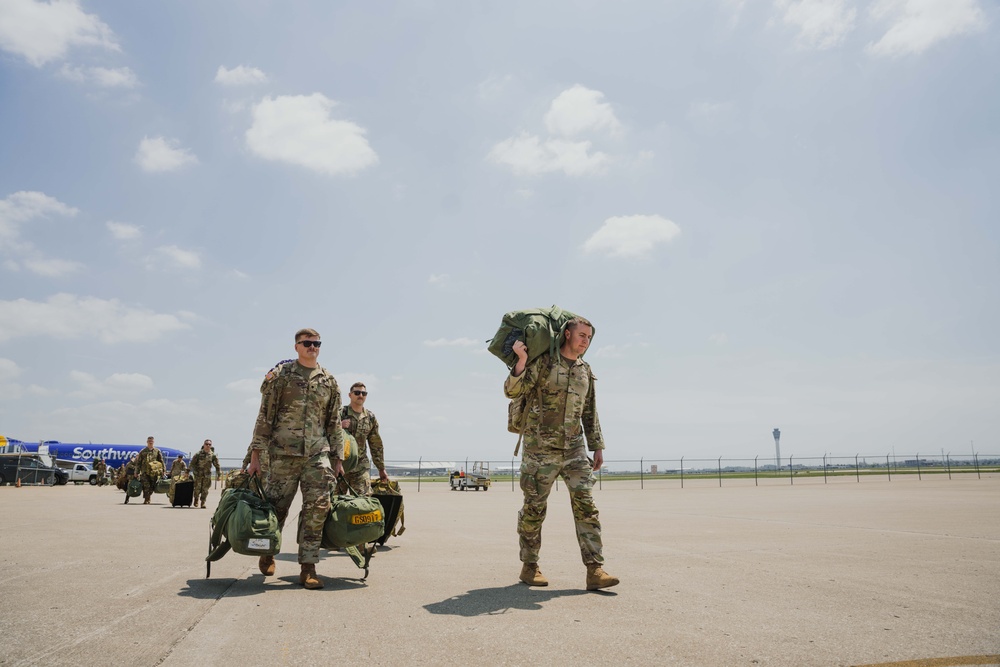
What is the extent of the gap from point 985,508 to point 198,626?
15465 millimetres

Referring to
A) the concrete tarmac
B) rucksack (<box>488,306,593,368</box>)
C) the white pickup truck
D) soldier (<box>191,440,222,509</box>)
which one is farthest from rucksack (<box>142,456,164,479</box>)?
the white pickup truck

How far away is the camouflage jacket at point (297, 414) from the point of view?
546 cm

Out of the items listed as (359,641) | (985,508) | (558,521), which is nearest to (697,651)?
(359,641)

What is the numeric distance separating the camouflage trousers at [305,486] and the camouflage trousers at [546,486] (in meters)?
1.63

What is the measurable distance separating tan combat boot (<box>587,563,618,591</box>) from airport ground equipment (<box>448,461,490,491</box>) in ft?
108

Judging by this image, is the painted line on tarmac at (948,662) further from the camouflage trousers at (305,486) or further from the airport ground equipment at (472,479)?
the airport ground equipment at (472,479)

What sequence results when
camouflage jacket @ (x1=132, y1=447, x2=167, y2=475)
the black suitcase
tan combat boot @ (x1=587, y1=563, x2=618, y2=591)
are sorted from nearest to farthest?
tan combat boot @ (x1=587, y1=563, x2=618, y2=591), the black suitcase, camouflage jacket @ (x1=132, y1=447, x2=167, y2=475)

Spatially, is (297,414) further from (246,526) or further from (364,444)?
(364,444)

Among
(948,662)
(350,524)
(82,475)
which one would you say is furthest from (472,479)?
(948,662)

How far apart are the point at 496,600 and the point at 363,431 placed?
391cm

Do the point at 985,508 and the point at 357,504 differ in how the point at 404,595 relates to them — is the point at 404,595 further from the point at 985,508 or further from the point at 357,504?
the point at 985,508

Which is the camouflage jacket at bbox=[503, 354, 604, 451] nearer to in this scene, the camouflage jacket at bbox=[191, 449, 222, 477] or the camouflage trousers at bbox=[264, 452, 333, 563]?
the camouflage trousers at bbox=[264, 452, 333, 563]

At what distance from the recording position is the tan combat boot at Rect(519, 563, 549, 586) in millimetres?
5090

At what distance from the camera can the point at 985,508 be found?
13570mm
